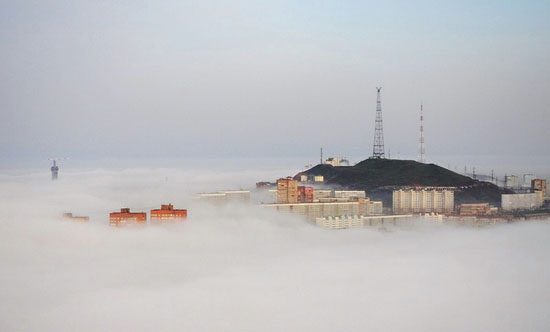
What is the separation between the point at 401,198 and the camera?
13719mm

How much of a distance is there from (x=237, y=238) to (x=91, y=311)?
4.02 metres

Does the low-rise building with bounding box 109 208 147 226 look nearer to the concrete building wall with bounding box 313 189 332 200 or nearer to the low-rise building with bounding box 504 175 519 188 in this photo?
the concrete building wall with bounding box 313 189 332 200

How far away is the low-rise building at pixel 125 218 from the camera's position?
9867mm

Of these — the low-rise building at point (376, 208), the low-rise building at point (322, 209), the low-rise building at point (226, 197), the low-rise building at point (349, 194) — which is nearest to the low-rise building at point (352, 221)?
the low-rise building at point (322, 209)

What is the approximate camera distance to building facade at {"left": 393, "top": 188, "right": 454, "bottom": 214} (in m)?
13.3

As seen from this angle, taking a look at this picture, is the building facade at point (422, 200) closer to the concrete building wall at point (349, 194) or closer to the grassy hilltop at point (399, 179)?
the grassy hilltop at point (399, 179)

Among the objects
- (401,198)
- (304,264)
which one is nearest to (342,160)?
(401,198)

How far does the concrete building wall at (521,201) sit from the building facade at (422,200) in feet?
3.21

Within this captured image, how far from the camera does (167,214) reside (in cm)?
1022

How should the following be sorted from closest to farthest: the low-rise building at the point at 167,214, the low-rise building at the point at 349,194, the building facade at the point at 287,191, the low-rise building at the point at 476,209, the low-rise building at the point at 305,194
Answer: the low-rise building at the point at 167,214
the low-rise building at the point at 476,209
the building facade at the point at 287,191
the low-rise building at the point at 305,194
the low-rise building at the point at 349,194

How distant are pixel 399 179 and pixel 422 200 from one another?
185 centimetres

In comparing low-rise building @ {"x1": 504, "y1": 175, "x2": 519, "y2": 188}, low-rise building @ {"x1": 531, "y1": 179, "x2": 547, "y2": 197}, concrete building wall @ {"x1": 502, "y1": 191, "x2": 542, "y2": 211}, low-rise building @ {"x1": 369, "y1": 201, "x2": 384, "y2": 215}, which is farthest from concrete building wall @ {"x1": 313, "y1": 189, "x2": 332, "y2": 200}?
low-rise building @ {"x1": 531, "y1": 179, "x2": 547, "y2": 197}

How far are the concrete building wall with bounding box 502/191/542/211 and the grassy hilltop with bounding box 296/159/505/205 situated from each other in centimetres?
25

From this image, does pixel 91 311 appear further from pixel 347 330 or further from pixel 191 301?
pixel 347 330
